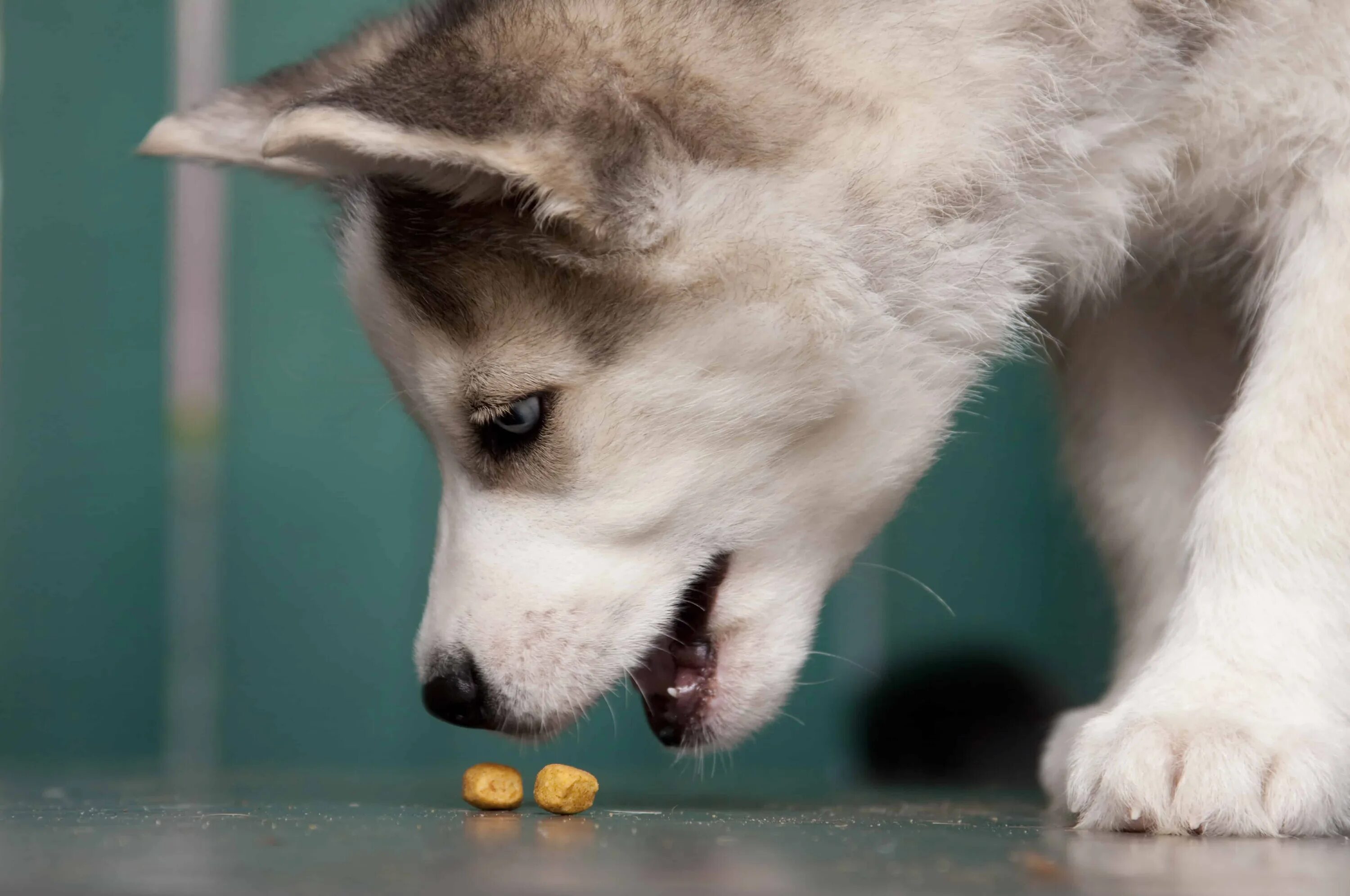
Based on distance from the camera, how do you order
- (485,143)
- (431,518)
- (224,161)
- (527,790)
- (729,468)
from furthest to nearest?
1. (431,518)
2. (527,790)
3. (224,161)
4. (729,468)
5. (485,143)

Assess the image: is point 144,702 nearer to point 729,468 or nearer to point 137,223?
point 137,223

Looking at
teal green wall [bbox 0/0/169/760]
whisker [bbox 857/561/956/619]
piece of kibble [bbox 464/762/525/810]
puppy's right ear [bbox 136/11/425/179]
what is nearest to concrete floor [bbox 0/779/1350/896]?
piece of kibble [bbox 464/762/525/810]

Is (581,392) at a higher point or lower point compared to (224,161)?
lower

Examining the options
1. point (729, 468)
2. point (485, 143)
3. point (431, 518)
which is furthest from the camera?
point (431, 518)

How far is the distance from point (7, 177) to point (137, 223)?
33cm

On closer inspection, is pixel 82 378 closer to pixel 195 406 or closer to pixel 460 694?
pixel 195 406

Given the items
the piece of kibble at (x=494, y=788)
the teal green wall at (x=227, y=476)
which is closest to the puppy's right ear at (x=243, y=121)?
the piece of kibble at (x=494, y=788)

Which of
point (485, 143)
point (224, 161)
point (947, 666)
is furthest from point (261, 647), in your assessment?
point (485, 143)

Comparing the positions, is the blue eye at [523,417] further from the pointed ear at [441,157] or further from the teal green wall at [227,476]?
the teal green wall at [227,476]

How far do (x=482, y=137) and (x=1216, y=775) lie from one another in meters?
0.90

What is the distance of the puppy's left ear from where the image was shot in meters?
1.33

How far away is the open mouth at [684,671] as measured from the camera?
Answer: 1747 millimetres

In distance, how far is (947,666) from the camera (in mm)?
3166

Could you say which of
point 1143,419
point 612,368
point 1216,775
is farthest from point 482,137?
point 1143,419
